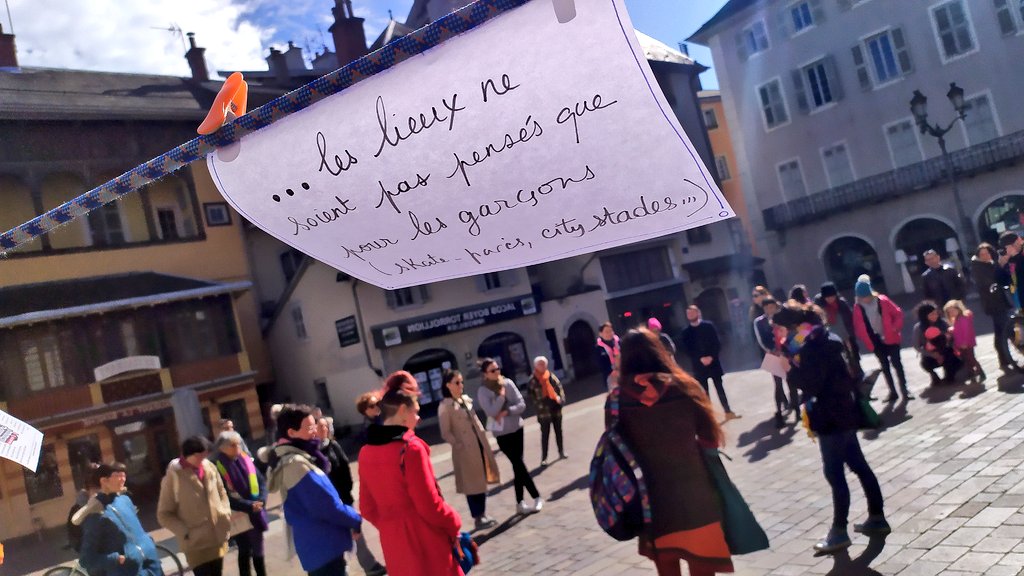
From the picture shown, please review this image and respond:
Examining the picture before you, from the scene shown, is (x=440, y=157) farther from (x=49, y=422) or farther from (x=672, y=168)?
(x=49, y=422)

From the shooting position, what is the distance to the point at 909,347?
11.0 meters

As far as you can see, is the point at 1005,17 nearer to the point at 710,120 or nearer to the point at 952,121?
the point at 952,121

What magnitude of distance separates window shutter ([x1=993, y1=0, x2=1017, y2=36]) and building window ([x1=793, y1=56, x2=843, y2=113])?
125 inches

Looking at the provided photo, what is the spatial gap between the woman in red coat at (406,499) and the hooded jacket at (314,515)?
1.63 feet

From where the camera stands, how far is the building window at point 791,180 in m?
13.0

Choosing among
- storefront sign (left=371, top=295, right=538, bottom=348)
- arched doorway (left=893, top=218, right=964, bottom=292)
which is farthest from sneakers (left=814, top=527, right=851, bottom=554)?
arched doorway (left=893, top=218, right=964, bottom=292)

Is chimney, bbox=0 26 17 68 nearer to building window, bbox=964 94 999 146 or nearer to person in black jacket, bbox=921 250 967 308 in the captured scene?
person in black jacket, bbox=921 250 967 308

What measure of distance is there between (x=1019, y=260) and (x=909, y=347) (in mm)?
4973

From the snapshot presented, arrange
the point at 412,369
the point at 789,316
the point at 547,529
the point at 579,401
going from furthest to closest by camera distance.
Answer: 1. the point at 412,369
2. the point at 579,401
3. the point at 547,529
4. the point at 789,316

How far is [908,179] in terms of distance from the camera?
47.7 ft

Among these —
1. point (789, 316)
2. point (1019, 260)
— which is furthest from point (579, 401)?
point (789, 316)

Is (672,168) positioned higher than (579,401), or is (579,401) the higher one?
(672,168)

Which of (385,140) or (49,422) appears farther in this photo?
(49,422)

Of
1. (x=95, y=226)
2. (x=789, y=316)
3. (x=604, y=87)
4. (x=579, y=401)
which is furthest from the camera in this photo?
(x=579, y=401)
